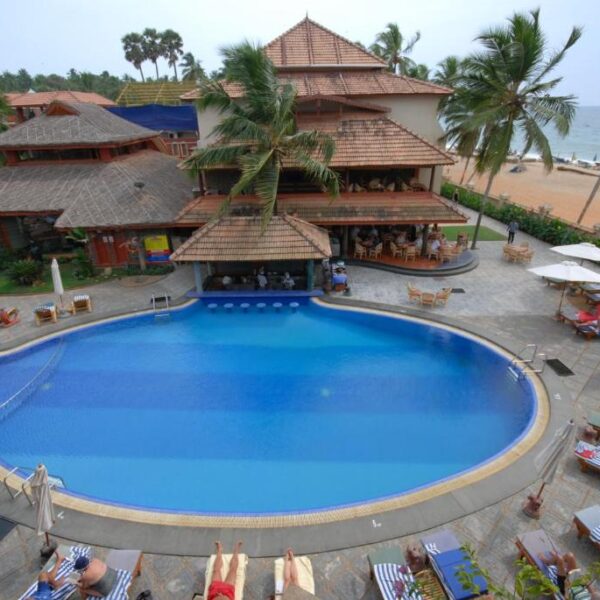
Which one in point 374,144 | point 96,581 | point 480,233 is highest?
point 374,144

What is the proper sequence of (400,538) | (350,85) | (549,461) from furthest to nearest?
(350,85)
(400,538)
(549,461)

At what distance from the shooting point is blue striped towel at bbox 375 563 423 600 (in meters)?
6.40

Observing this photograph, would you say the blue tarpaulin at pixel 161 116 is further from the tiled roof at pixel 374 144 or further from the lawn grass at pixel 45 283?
the lawn grass at pixel 45 283

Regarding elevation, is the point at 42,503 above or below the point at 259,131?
below

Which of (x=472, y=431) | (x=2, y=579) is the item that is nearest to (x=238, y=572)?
(x=2, y=579)

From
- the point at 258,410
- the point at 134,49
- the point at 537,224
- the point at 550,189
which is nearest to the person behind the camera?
the point at 258,410

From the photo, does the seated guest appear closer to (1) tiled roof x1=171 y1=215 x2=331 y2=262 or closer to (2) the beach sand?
(1) tiled roof x1=171 y1=215 x2=331 y2=262

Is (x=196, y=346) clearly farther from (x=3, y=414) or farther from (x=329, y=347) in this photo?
(x=3, y=414)

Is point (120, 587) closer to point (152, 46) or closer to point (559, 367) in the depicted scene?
point (559, 367)

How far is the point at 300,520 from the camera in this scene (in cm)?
816

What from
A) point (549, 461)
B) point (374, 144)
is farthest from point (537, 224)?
point (549, 461)

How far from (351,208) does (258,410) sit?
11400mm

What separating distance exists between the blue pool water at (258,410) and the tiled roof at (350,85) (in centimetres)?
1185

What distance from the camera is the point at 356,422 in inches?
460
